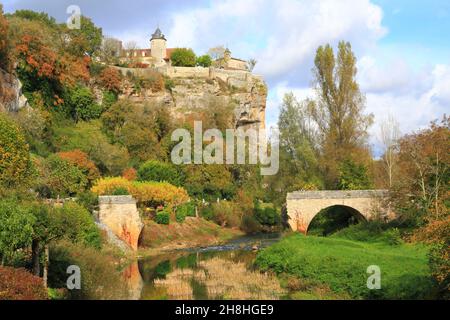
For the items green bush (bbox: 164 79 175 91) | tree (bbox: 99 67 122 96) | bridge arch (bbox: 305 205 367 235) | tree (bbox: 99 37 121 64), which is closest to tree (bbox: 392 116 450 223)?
bridge arch (bbox: 305 205 367 235)

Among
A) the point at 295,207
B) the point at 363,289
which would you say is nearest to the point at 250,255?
the point at 295,207

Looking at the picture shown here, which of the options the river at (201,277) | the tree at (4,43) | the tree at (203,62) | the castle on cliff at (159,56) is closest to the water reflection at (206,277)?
the river at (201,277)

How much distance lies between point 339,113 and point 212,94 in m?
27.7

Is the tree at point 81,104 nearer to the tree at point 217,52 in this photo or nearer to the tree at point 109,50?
the tree at point 109,50

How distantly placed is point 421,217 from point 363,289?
10.8m

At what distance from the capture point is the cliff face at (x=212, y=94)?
6206 cm

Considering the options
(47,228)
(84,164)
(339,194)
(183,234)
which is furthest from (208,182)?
(47,228)

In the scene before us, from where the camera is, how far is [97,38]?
60.8m

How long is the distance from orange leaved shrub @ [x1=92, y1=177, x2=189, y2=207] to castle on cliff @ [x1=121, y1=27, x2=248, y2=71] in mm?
29873

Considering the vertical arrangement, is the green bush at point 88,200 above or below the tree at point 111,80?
below

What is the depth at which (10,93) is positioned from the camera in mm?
39938

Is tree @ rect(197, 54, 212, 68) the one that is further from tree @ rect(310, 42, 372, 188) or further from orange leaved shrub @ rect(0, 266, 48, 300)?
orange leaved shrub @ rect(0, 266, 48, 300)

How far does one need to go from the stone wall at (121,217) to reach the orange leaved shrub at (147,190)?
3796 mm

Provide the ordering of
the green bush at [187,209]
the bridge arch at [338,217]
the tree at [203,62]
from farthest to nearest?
the tree at [203,62], the green bush at [187,209], the bridge arch at [338,217]
